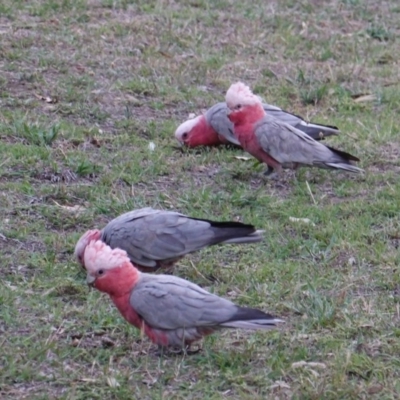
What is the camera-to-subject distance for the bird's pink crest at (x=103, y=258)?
5.00 m

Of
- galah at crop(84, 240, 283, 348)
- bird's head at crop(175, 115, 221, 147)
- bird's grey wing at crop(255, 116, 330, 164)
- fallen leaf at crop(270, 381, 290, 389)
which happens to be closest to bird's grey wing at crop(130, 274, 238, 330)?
galah at crop(84, 240, 283, 348)

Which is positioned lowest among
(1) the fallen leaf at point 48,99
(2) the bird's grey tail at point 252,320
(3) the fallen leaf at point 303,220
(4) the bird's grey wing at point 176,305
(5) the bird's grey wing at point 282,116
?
(1) the fallen leaf at point 48,99

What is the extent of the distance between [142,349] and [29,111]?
399 cm

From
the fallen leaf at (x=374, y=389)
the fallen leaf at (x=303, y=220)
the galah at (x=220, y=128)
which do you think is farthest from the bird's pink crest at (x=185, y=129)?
the fallen leaf at (x=374, y=389)

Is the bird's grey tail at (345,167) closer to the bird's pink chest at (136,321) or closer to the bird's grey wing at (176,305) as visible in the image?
the bird's grey wing at (176,305)

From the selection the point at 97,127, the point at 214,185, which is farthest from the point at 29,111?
the point at 214,185

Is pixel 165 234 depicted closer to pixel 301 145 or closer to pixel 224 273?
pixel 224 273

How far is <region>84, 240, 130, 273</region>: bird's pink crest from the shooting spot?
5.00m

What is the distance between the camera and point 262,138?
7.43 metres

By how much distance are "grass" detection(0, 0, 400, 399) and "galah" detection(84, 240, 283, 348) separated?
0.46 ft

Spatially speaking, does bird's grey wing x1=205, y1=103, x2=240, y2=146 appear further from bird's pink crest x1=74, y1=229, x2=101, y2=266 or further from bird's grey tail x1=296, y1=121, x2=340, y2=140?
bird's pink crest x1=74, y1=229, x2=101, y2=266

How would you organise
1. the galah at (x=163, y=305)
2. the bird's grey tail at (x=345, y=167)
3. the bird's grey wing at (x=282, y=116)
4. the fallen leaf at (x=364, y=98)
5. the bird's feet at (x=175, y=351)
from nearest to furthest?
the galah at (x=163, y=305) < the bird's feet at (x=175, y=351) < the bird's grey tail at (x=345, y=167) < the bird's grey wing at (x=282, y=116) < the fallen leaf at (x=364, y=98)

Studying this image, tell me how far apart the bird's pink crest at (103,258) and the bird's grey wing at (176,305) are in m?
0.15

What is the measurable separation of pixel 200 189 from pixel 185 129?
919 millimetres
